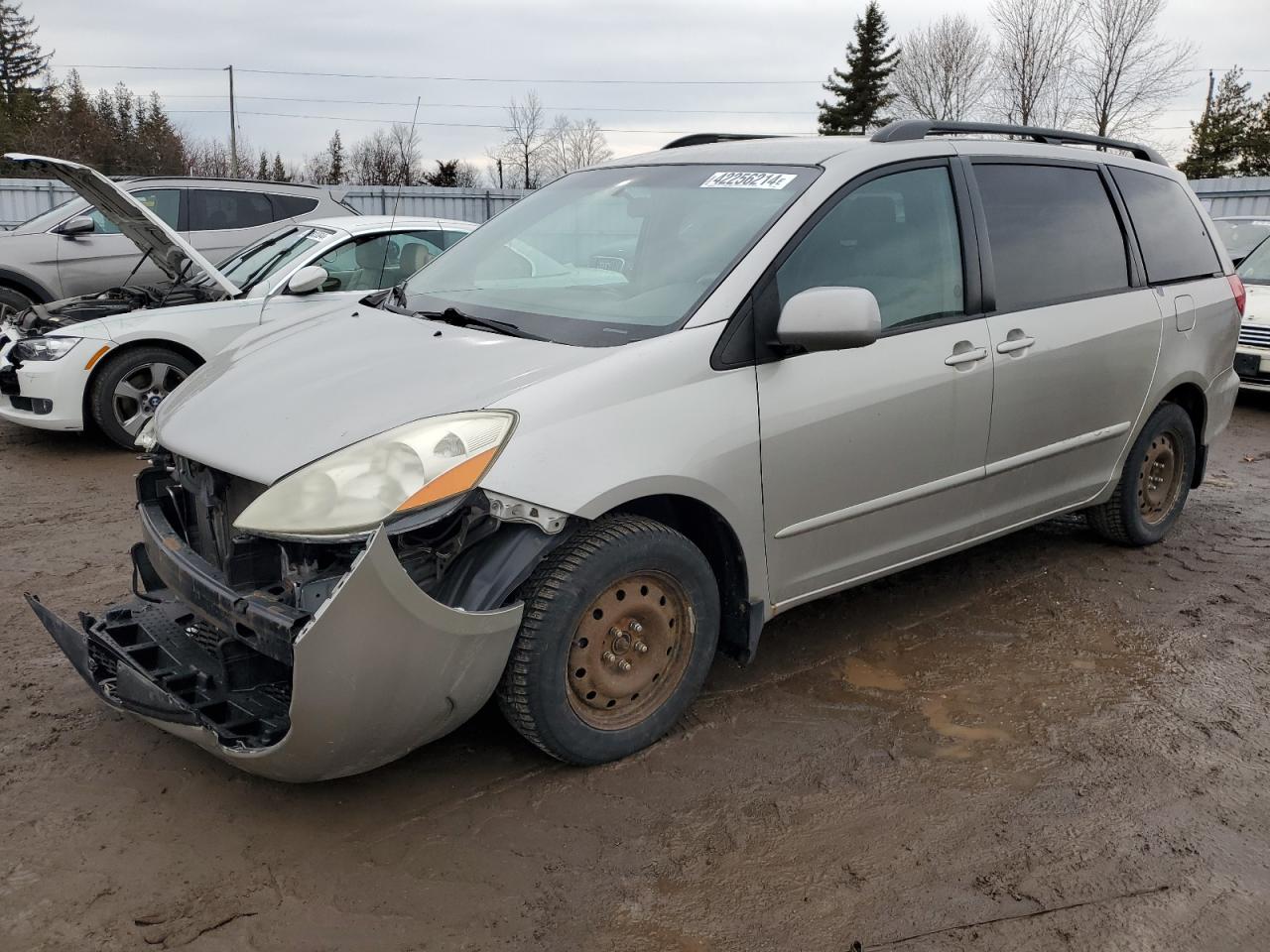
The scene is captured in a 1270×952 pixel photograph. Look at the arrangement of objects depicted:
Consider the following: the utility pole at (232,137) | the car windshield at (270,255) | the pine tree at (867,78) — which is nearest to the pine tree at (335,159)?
the utility pole at (232,137)

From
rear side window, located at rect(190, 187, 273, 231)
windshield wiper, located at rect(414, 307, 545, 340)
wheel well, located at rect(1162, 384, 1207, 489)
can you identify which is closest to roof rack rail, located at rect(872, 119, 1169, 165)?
wheel well, located at rect(1162, 384, 1207, 489)

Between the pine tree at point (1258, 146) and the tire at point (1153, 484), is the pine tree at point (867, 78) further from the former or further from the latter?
the tire at point (1153, 484)

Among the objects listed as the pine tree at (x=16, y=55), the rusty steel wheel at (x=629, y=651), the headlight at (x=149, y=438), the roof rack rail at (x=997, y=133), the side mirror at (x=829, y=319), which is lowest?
the rusty steel wheel at (x=629, y=651)

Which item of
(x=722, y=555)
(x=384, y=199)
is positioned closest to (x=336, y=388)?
(x=722, y=555)

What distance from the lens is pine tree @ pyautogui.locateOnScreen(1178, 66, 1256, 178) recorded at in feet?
142

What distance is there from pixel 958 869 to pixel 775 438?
1322 millimetres

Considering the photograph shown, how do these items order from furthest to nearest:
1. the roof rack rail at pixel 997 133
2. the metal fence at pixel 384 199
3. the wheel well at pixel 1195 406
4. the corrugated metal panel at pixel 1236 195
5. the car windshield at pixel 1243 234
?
the corrugated metal panel at pixel 1236 195, the metal fence at pixel 384 199, the car windshield at pixel 1243 234, the wheel well at pixel 1195 406, the roof rack rail at pixel 997 133

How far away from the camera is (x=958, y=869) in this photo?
2.69 metres

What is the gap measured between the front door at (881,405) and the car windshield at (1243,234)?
872 centimetres

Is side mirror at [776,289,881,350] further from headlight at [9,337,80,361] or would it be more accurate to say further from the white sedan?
headlight at [9,337,80,361]

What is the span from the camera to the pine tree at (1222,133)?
142 feet

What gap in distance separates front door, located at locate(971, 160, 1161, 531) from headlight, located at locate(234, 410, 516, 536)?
7.01 ft

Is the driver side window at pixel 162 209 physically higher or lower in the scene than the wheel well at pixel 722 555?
higher

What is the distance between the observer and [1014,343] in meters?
3.96
